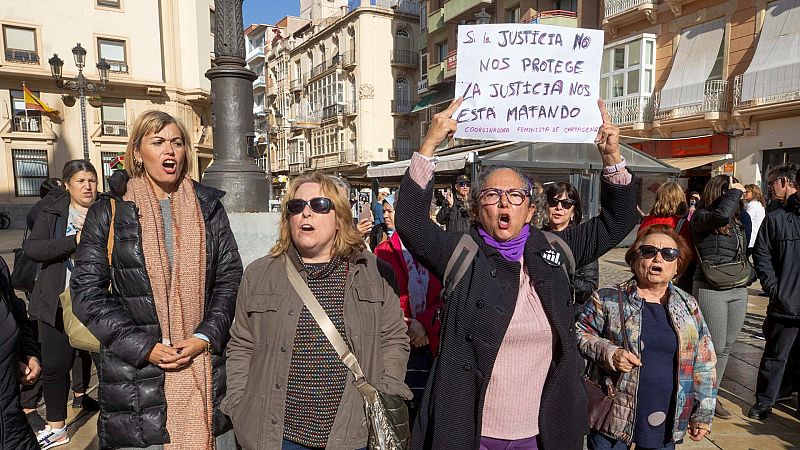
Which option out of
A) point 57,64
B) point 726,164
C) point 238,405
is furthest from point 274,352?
point 726,164

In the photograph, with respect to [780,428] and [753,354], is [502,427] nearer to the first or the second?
[780,428]

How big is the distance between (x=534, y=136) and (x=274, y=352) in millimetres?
1775

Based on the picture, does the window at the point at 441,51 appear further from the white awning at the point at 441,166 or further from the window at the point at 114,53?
the window at the point at 114,53

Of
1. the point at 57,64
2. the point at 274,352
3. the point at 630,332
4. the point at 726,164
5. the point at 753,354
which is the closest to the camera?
the point at 274,352

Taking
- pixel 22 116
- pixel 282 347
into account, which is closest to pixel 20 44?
pixel 22 116

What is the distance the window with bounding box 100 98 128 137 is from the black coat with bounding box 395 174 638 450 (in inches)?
1243

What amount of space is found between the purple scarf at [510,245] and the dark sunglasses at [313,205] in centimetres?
70

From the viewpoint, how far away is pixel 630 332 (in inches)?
95.8

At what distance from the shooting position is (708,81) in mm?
15906

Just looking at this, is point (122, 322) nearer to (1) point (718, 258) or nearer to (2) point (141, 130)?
(2) point (141, 130)

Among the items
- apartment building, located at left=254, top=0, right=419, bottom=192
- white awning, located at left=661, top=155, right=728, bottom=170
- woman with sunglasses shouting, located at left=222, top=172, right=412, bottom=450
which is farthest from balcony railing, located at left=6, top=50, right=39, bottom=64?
woman with sunglasses shouting, located at left=222, top=172, right=412, bottom=450

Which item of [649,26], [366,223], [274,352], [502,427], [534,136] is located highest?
[649,26]

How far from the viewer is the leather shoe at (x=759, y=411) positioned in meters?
4.04

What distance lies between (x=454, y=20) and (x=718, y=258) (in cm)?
2582
